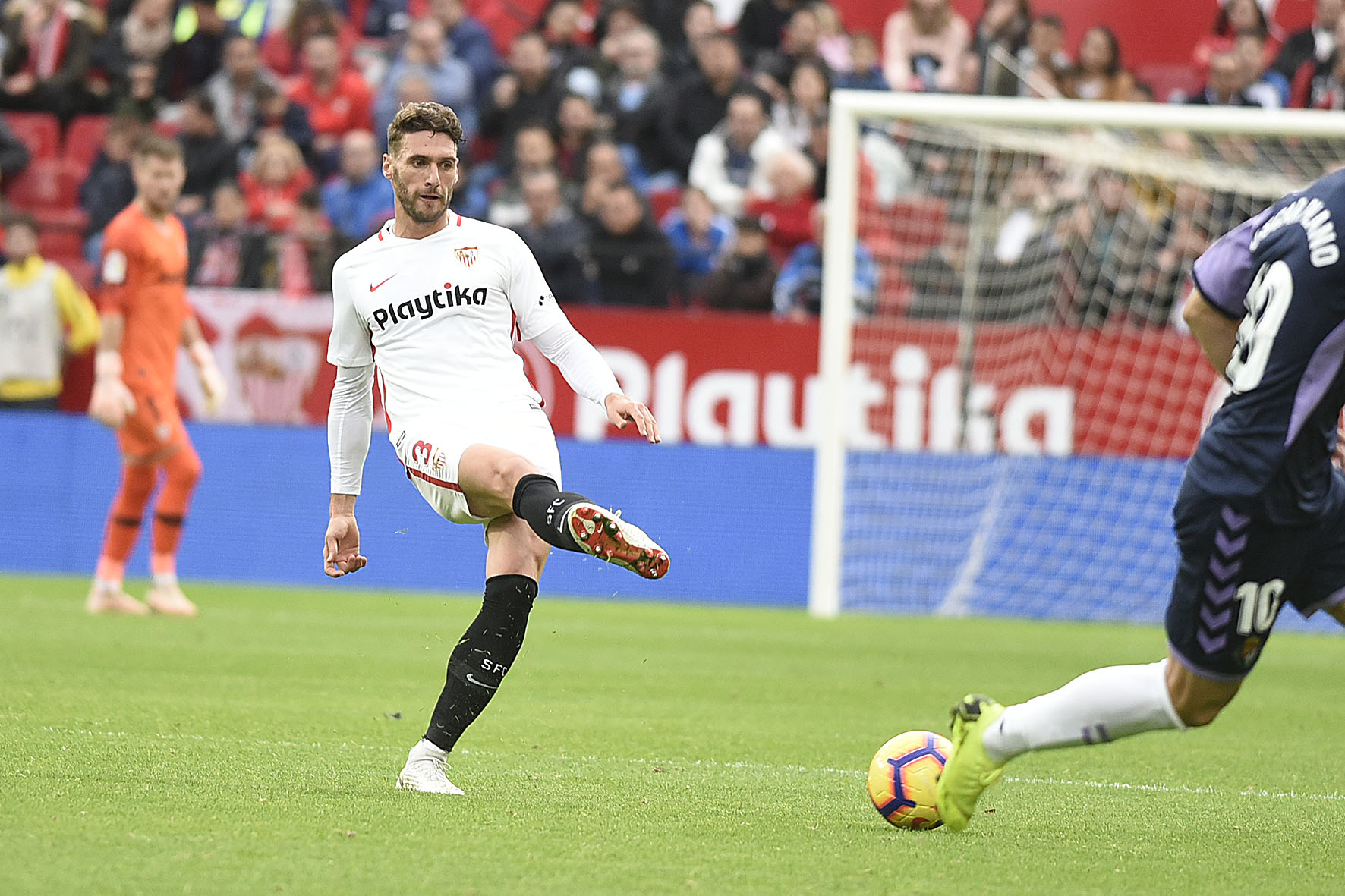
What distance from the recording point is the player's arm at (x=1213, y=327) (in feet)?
15.1

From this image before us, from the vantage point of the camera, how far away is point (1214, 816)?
18.4 feet

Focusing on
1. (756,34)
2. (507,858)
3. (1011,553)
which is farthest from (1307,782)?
(756,34)

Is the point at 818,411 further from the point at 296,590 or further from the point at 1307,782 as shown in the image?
the point at 1307,782

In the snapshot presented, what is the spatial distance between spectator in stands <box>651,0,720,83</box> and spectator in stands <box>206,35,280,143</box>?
358 cm

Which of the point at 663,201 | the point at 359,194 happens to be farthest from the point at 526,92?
the point at 359,194

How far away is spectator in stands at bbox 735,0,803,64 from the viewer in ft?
57.5

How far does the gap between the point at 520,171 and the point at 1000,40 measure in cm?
428

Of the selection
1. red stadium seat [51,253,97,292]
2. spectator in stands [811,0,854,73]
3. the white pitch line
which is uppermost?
spectator in stands [811,0,854,73]

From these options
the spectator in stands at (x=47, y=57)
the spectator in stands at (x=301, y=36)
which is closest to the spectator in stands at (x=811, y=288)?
the spectator in stands at (x=301, y=36)

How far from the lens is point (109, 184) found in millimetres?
16406

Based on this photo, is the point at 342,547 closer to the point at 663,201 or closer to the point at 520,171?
the point at 520,171

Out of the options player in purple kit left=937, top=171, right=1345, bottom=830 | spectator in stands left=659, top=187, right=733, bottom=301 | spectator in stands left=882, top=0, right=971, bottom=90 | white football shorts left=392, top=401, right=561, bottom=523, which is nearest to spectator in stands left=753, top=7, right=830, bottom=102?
spectator in stands left=882, top=0, right=971, bottom=90

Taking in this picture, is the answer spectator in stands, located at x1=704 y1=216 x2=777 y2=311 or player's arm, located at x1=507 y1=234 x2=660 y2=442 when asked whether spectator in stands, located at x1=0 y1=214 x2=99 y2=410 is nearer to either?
spectator in stands, located at x1=704 y1=216 x2=777 y2=311

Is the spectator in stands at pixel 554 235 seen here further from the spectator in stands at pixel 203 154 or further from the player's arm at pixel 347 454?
the player's arm at pixel 347 454
